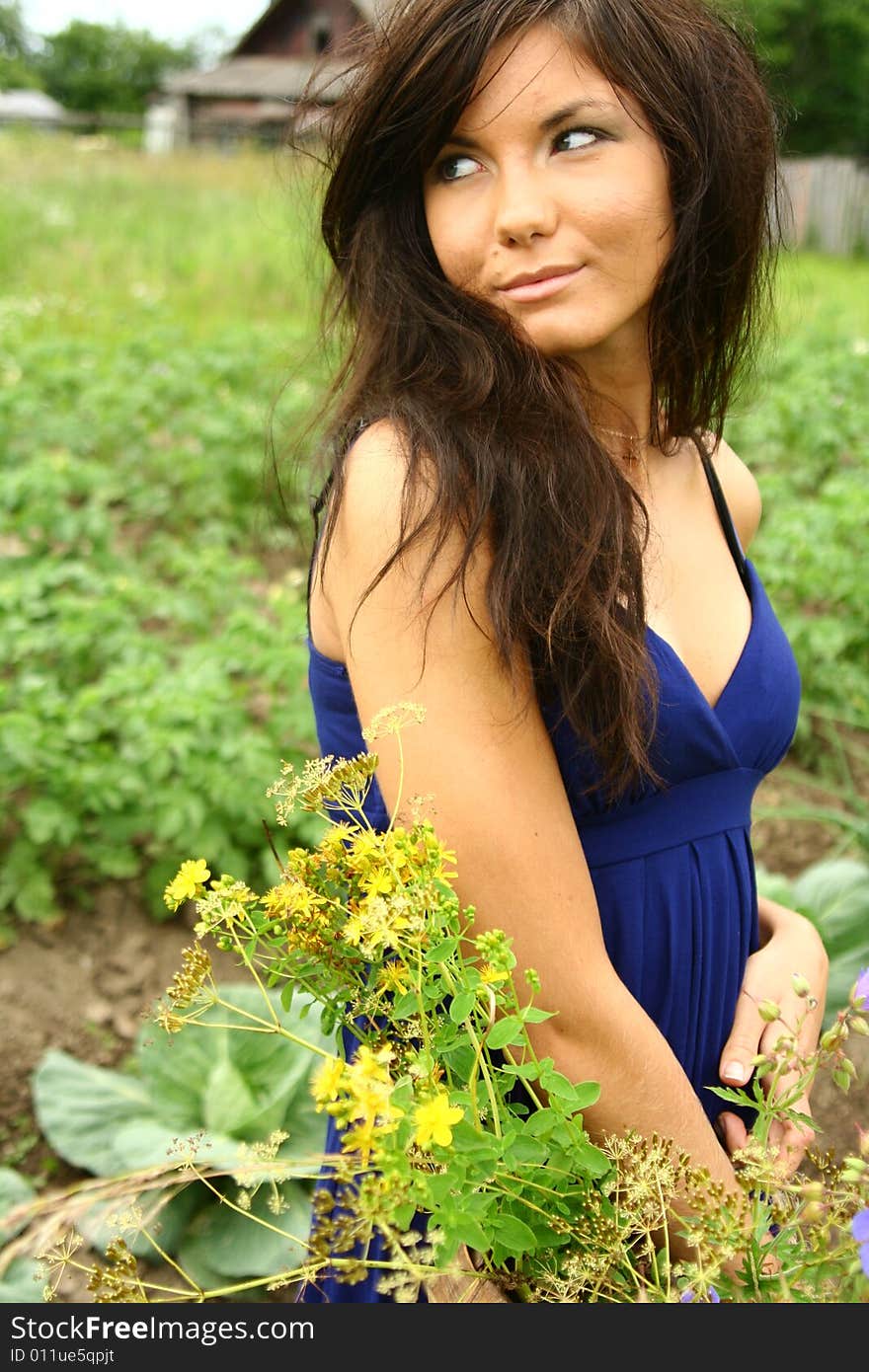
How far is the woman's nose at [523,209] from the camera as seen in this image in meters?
1.20

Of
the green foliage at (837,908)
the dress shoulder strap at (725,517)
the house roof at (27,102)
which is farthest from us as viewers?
the house roof at (27,102)

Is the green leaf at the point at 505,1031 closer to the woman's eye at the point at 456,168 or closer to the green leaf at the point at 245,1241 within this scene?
the woman's eye at the point at 456,168

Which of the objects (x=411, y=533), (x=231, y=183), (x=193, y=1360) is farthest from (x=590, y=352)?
(x=231, y=183)

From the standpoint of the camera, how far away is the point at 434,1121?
0.61 m

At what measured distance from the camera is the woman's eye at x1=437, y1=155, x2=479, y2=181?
50.2 inches

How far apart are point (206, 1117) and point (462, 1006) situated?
1.64m

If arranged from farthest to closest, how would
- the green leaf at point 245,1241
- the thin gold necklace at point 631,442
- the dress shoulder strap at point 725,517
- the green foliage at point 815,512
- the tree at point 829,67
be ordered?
the tree at point 829,67
the green foliage at point 815,512
the green leaf at point 245,1241
the dress shoulder strap at point 725,517
the thin gold necklace at point 631,442

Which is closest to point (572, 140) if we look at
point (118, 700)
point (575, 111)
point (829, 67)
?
point (575, 111)

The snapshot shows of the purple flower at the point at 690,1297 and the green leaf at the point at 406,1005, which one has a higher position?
the green leaf at the point at 406,1005

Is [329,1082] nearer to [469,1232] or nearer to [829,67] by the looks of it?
[469,1232]

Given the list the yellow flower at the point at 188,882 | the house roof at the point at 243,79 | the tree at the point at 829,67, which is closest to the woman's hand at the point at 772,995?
the yellow flower at the point at 188,882

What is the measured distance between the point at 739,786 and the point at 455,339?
603 millimetres

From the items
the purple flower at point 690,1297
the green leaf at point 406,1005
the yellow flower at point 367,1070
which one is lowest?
the purple flower at point 690,1297

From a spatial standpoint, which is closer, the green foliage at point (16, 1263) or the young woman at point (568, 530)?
the young woman at point (568, 530)
